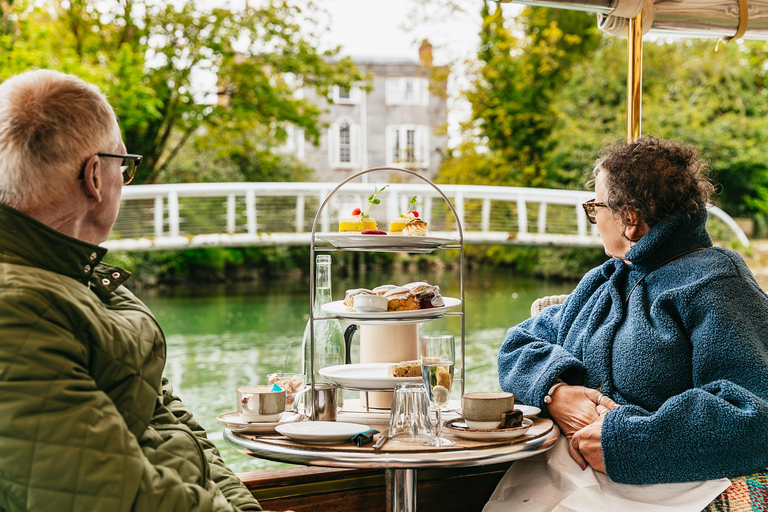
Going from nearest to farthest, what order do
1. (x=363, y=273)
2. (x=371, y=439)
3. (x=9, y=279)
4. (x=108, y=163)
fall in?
(x=9, y=279) → (x=108, y=163) → (x=371, y=439) → (x=363, y=273)

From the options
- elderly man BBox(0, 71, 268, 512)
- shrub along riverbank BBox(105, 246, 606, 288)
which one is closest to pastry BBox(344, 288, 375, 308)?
elderly man BBox(0, 71, 268, 512)

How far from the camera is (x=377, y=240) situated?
1.90 meters

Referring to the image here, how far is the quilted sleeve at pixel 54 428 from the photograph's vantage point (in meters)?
1.05

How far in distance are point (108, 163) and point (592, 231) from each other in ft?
37.3

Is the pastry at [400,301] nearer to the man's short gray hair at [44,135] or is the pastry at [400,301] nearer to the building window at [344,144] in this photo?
the man's short gray hair at [44,135]

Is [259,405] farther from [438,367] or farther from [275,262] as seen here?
[275,262]

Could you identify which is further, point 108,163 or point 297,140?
point 297,140

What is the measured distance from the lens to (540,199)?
10258mm

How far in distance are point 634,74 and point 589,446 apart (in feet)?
4.34

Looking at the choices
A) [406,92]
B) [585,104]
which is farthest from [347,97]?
[585,104]

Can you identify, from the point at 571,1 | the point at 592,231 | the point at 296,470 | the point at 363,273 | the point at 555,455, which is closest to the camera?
the point at 555,455

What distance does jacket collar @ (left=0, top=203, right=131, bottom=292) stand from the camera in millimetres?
1168

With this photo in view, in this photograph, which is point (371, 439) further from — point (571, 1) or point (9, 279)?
point (571, 1)

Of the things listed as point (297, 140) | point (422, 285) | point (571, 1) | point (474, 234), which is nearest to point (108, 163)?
point (422, 285)
